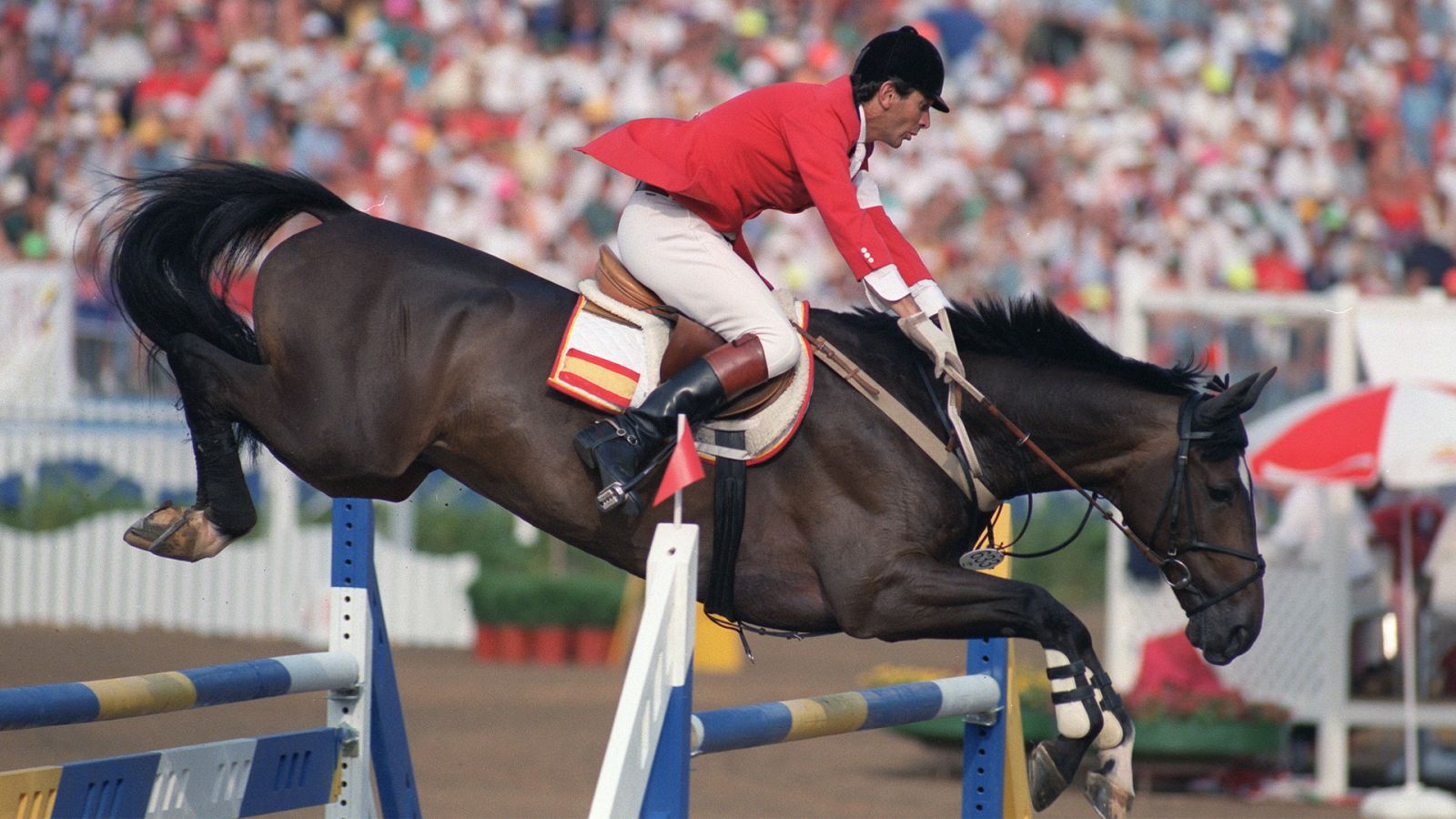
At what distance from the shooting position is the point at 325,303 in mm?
4168

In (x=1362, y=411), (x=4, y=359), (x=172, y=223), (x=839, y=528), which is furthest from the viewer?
(x=4, y=359)

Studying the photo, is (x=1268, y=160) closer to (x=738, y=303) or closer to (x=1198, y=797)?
(x=1198, y=797)

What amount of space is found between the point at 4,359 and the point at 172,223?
751cm

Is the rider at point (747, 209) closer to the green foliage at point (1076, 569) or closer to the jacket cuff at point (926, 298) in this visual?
the jacket cuff at point (926, 298)

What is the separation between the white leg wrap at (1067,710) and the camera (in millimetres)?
3783

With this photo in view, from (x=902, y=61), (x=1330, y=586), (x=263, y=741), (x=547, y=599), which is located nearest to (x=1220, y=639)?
(x=902, y=61)

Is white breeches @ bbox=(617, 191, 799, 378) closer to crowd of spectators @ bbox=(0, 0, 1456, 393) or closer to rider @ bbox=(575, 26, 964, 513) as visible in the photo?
rider @ bbox=(575, 26, 964, 513)

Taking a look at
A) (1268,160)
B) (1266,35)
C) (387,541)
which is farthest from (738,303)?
(1266,35)

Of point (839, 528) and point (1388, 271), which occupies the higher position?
point (1388, 271)

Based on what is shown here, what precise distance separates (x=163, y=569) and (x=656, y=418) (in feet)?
25.6

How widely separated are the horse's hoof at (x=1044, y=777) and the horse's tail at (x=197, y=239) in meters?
2.08

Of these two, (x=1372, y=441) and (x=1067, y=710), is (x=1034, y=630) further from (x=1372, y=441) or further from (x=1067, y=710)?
(x=1372, y=441)

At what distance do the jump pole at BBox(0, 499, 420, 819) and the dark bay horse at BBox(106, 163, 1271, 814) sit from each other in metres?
0.30

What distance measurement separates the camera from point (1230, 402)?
407 centimetres
